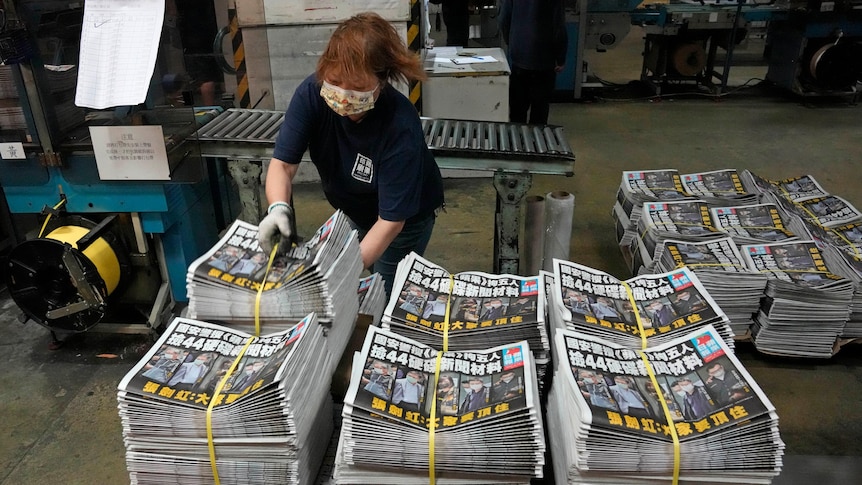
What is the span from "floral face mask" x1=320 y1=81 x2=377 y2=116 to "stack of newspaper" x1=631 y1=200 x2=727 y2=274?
177 centimetres

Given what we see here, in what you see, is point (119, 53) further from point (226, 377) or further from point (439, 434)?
point (439, 434)

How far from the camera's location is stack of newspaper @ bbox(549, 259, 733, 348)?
1348 mm

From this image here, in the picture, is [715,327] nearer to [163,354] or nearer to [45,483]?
[163,354]

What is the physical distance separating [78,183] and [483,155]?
1602 mm

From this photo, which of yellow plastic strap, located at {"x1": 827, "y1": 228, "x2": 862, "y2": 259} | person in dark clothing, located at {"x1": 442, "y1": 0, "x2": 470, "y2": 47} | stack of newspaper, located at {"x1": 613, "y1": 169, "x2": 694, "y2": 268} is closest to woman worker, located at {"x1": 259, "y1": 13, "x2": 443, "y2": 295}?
stack of newspaper, located at {"x1": 613, "y1": 169, "x2": 694, "y2": 268}

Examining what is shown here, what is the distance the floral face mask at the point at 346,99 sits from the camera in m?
1.54

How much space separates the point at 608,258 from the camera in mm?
3508

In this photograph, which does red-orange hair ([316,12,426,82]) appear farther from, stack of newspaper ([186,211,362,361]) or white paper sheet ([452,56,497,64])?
white paper sheet ([452,56,497,64])

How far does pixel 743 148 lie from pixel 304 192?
3577 mm

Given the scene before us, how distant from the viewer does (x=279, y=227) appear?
1393mm

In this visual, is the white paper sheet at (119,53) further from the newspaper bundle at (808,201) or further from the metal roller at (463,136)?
the newspaper bundle at (808,201)

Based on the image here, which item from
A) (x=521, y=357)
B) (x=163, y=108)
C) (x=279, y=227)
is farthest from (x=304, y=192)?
(x=521, y=357)

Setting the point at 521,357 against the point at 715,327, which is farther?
the point at 715,327

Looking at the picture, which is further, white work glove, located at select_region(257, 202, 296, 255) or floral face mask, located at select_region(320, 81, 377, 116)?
floral face mask, located at select_region(320, 81, 377, 116)
